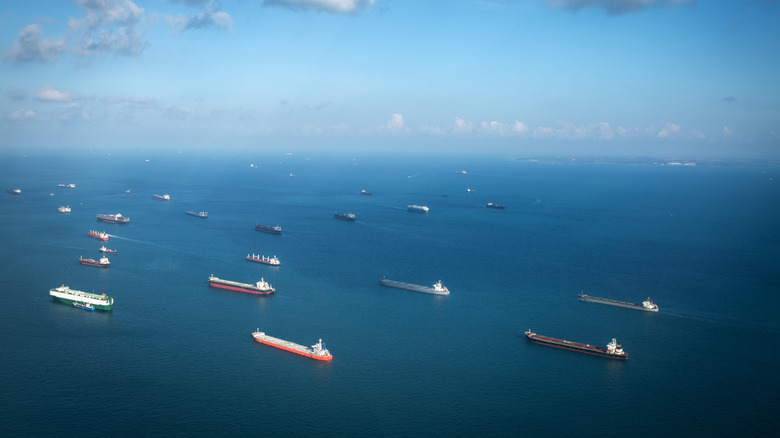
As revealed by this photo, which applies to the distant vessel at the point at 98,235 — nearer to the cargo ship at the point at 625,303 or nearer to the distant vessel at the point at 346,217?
the distant vessel at the point at 346,217

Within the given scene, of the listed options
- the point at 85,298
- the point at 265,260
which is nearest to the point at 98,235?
the point at 265,260

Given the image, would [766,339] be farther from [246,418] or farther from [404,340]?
[246,418]

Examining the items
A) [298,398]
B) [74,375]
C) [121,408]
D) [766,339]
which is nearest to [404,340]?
[298,398]

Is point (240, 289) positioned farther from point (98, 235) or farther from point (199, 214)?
point (199, 214)

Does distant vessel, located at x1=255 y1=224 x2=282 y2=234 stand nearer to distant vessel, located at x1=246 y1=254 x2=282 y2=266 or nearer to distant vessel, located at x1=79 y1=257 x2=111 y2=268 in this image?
distant vessel, located at x1=246 y1=254 x2=282 y2=266

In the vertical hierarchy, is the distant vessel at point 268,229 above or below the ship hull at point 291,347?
above

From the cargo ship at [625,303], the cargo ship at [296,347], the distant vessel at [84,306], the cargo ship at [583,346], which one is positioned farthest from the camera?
the cargo ship at [625,303]

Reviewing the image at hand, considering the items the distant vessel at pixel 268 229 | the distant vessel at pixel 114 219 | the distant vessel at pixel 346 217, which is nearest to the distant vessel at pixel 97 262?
the distant vessel at pixel 268 229
